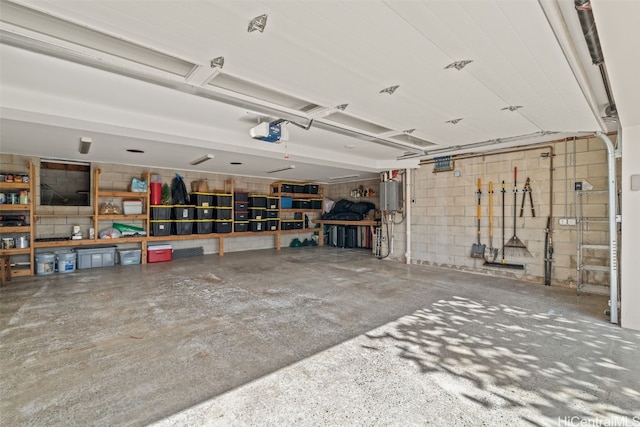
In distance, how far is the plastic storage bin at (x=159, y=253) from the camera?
6.64 m

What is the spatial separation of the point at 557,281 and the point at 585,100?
10.0 ft

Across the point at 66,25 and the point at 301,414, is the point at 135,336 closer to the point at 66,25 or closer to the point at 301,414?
the point at 301,414

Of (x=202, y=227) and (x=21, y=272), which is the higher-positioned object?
(x=202, y=227)

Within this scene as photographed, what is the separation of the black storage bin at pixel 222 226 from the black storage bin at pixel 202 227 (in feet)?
0.49

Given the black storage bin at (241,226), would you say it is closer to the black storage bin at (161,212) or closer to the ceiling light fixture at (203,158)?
the black storage bin at (161,212)

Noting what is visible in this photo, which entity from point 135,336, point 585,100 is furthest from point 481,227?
point 135,336

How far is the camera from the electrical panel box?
678 centimetres

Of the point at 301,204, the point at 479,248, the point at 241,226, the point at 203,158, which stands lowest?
the point at 479,248

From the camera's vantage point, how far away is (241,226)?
26.4ft

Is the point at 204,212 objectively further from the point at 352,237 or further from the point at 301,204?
the point at 352,237

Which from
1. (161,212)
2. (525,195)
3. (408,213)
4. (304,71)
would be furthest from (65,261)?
(525,195)

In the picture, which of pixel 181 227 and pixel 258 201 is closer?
pixel 181 227

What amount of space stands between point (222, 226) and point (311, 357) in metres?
5.86

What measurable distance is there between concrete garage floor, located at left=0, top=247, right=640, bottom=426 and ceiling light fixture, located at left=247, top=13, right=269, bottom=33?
2.38 meters
